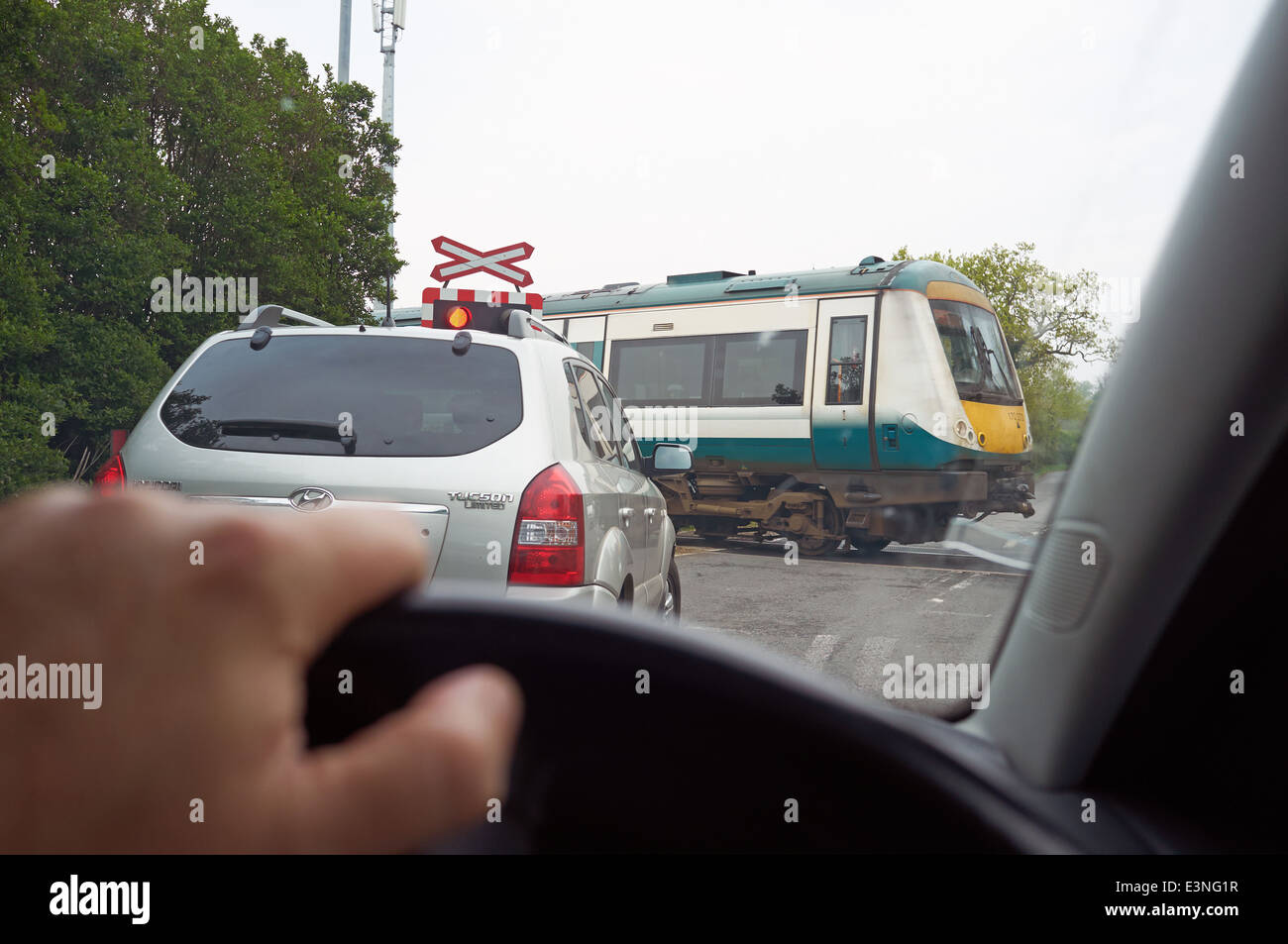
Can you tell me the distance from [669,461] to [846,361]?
309 inches

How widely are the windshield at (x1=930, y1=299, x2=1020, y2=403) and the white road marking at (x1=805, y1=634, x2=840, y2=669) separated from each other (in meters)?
4.02

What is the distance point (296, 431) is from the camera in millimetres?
3174

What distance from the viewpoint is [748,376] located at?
1378 cm

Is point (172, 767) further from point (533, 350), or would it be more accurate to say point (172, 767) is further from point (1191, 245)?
point (533, 350)

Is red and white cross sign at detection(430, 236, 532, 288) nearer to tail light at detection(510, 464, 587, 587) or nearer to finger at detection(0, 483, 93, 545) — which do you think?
tail light at detection(510, 464, 587, 587)

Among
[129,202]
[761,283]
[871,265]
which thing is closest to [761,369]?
[761,283]

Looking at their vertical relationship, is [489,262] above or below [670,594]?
above

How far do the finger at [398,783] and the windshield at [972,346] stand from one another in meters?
9.64

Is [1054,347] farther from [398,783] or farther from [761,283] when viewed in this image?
[761,283]

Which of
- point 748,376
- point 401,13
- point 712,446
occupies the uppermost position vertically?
point 401,13

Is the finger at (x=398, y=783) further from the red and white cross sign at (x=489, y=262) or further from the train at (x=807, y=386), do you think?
the train at (x=807, y=386)

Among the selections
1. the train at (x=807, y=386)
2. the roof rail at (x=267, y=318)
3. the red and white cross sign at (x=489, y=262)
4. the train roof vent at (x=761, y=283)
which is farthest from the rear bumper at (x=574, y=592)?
the train roof vent at (x=761, y=283)

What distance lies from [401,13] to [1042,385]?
11405 millimetres
